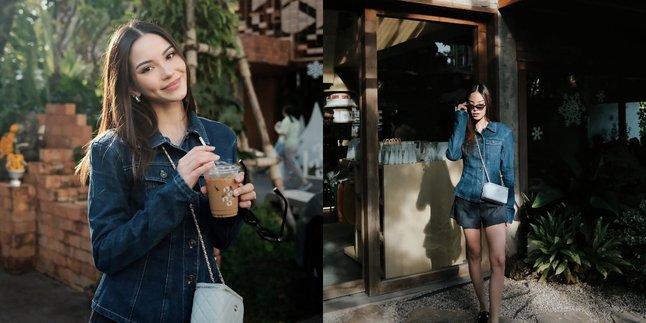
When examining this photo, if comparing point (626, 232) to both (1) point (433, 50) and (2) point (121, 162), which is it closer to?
(1) point (433, 50)

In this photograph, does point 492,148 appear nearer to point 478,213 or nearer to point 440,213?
point 478,213

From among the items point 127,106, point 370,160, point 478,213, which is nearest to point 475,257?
point 478,213

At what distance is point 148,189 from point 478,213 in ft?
7.41

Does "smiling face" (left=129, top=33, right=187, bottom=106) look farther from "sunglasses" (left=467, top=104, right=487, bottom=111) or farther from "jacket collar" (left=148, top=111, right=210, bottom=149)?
"sunglasses" (left=467, top=104, right=487, bottom=111)

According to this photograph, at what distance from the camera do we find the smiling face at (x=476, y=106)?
10.3 feet

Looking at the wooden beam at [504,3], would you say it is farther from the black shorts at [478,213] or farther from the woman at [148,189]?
the woman at [148,189]

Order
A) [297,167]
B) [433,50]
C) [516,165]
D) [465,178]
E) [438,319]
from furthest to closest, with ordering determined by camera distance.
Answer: [516,165] → [433,50] → [438,319] → [465,178] → [297,167]

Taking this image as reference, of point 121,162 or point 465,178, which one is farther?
point 465,178

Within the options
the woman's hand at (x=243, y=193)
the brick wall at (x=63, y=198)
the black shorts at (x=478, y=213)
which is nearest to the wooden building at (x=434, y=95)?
the black shorts at (x=478, y=213)

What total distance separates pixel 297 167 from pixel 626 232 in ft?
9.26

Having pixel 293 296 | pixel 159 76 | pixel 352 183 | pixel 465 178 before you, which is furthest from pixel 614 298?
pixel 159 76

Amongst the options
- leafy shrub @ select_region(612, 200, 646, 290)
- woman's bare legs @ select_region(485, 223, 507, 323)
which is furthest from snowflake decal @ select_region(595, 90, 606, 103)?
woman's bare legs @ select_region(485, 223, 507, 323)

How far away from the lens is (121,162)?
1716 millimetres

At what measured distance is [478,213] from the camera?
10.8ft
